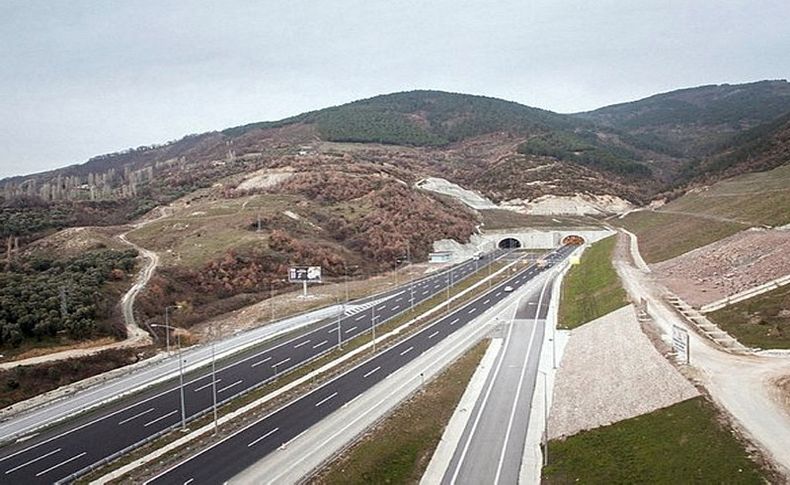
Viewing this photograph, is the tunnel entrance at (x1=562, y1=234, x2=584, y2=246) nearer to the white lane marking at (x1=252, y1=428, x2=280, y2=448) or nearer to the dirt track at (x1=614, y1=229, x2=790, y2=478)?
the dirt track at (x1=614, y1=229, x2=790, y2=478)

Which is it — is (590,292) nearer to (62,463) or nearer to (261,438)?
(261,438)

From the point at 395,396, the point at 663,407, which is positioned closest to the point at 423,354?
the point at 395,396

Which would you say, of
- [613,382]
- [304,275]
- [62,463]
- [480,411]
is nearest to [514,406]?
[480,411]

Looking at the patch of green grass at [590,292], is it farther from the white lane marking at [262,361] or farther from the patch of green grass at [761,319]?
the white lane marking at [262,361]

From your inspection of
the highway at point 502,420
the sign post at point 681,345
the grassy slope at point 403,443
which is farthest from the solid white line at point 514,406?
the sign post at point 681,345

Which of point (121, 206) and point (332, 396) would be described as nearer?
point (332, 396)

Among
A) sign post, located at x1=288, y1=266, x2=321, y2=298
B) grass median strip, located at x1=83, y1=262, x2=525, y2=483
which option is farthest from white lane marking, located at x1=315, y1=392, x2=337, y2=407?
sign post, located at x1=288, y1=266, x2=321, y2=298

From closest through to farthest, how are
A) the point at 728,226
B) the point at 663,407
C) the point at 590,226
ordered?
the point at 663,407, the point at 728,226, the point at 590,226

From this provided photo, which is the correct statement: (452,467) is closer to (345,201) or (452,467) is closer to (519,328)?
(519,328)
